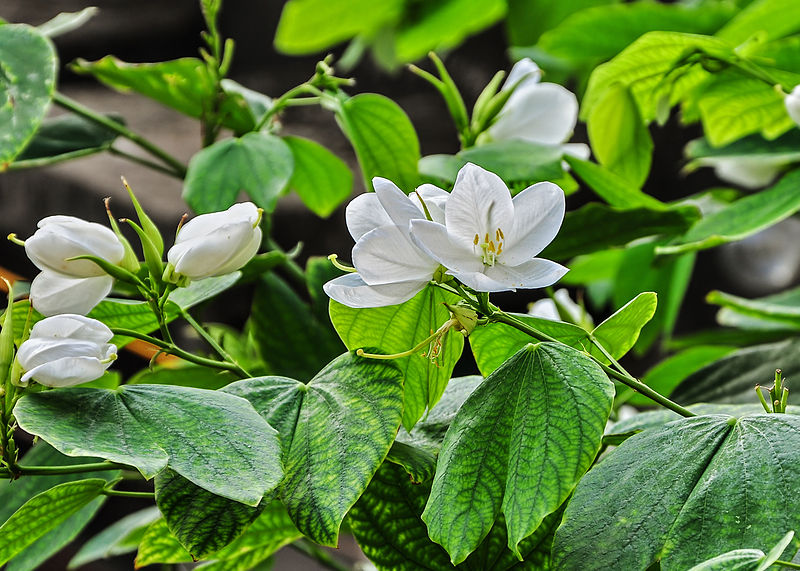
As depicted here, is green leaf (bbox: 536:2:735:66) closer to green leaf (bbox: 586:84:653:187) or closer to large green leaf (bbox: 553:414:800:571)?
green leaf (bbox: 586:84:653:187)

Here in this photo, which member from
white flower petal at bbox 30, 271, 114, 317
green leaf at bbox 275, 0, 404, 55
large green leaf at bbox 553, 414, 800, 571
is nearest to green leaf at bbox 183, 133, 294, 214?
white flower petal at bbox 30, 271, 114, 317

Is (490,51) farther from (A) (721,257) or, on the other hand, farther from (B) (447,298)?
(B) (447,298)

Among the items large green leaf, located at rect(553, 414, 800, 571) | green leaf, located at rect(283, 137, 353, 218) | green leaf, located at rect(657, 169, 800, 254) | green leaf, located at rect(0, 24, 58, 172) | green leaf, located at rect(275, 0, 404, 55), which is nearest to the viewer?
large green leaf, located at rect(553, 414, 800, 571)

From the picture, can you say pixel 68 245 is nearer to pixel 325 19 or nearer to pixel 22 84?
pixel 22 84

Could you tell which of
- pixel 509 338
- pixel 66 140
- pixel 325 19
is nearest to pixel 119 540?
pixel 66 140

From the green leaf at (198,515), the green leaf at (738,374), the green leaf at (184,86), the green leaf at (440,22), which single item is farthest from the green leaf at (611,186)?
the green leaf at (440,22)

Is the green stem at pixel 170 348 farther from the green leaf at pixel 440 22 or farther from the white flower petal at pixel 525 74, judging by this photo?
the green leaf at pixel 440 22

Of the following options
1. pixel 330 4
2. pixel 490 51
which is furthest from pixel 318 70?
pixel 490 51
